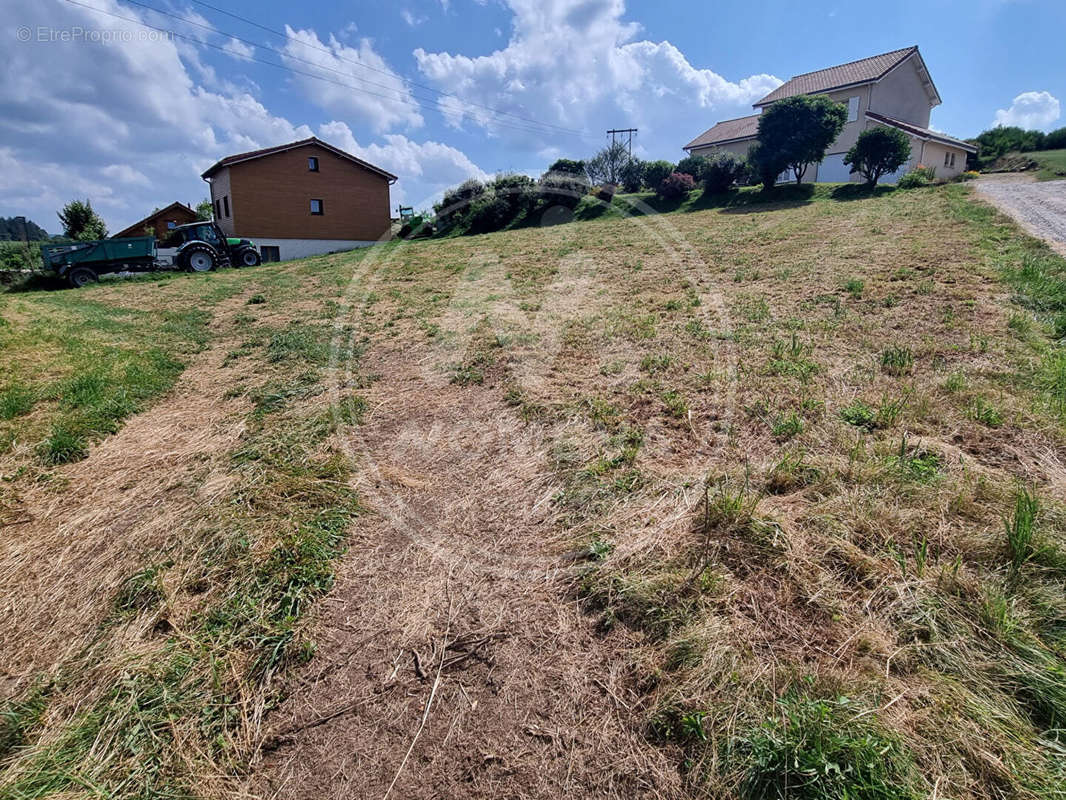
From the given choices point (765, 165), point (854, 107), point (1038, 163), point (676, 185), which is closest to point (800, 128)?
point (765, 165)

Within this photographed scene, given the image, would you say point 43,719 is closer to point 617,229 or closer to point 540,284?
point 540,284

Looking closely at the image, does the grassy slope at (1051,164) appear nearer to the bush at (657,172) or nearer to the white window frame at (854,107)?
the white window frame at (854,107)

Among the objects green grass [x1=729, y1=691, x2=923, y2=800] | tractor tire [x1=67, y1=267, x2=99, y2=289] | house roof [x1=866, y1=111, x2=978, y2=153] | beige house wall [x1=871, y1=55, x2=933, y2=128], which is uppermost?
beige house wall [x1=871, y1=55, x2=933, y2=128]

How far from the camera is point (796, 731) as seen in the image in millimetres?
1576

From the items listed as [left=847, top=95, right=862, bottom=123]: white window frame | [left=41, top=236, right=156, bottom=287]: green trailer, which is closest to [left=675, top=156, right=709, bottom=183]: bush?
[left=847, top=95, right=862, bottom=123]: white window frame

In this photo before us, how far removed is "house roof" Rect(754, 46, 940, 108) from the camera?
85.5 ft

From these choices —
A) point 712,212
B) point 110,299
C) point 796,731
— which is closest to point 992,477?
point 796,731

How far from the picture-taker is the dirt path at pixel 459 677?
1.69 meters

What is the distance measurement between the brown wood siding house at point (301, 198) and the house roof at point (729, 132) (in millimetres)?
21834

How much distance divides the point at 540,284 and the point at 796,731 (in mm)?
9161

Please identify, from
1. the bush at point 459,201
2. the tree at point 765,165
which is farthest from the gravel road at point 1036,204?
the bush at point 459,201

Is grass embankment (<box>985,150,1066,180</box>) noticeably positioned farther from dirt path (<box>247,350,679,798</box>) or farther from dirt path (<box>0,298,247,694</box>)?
dirt path (<box>0,298,247,694</box>)

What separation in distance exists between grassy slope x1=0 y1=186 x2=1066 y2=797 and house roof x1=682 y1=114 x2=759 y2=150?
98.3 feet

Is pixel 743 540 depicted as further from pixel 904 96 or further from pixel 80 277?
pixel 904 96
